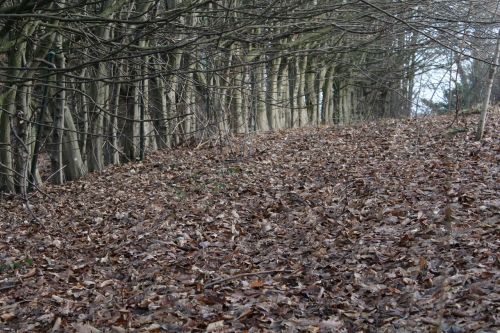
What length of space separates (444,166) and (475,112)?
796cm

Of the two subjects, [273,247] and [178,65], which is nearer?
[273,247]

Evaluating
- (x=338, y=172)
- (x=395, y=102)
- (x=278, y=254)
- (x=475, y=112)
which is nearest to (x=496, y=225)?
(x=278, y=254)

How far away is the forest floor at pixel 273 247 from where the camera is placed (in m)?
4.88

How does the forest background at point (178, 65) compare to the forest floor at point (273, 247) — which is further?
the forest background at point (178, 65)

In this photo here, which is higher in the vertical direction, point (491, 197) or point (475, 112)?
point (475, 112)

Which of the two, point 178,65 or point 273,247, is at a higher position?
point 178,65

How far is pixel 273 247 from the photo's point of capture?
702cm

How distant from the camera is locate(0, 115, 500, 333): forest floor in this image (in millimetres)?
4879

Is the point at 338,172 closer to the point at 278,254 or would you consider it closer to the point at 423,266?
the point at 278,254

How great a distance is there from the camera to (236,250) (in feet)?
23.2

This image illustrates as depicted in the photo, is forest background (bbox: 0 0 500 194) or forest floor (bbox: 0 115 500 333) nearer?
forest floor (bbox: 0 115 500 333)

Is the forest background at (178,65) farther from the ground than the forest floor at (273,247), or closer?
farther from the ground

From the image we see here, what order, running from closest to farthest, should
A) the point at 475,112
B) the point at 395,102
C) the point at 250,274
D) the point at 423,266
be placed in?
the point at 423,266 < the point at 250,274 < the point at 475,112 < the point at 395,102

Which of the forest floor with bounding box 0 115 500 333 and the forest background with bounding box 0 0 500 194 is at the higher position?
the forest background with bounding box 0 0 500 194
